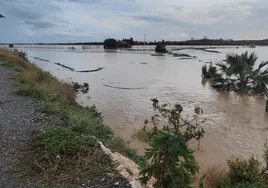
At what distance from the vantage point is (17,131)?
6.44m

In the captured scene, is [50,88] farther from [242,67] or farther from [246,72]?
[246,72]

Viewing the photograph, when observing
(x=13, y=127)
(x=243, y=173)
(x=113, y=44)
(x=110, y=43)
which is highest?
(x=13, y=127)

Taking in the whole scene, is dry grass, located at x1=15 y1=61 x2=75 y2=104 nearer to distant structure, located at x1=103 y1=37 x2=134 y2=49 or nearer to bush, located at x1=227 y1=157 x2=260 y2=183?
bush, located at x1=227 y1=157 x2=260 y2=183

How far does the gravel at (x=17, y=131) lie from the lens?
175 inches

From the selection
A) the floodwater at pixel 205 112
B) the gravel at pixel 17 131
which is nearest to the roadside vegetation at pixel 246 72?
the floodwater at pixel 205 112

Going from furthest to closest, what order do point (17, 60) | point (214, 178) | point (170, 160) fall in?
point (17, 60), point (214, 178), point (170, 160)

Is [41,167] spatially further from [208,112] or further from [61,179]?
[208,112]

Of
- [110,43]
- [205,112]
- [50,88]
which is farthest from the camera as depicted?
[110,43]

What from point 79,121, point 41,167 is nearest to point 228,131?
point 79,121

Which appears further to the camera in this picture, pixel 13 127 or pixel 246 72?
pixel 246 72

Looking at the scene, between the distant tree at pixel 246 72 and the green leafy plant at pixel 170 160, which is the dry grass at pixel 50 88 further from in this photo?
the distant tree at pixel 246 72

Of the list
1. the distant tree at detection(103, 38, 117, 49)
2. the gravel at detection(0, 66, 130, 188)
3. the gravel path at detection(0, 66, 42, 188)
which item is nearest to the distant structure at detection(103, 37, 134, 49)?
the distant tree at detection(103, 38, 117, 49)

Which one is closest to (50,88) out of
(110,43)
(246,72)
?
(246,72)

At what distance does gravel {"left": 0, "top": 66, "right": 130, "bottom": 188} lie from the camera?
14.6ft
